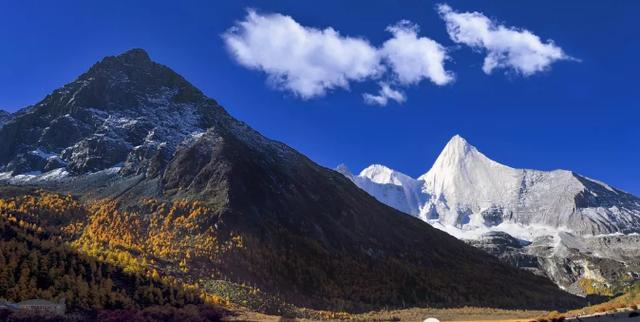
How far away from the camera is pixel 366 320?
121312 mm

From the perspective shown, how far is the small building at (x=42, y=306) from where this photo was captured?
83.8 metres

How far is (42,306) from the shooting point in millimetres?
85562

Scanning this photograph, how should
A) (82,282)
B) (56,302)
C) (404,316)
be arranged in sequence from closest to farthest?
(56,302) → (82,282) → (404,316)

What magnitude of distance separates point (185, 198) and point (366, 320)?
81.9 metres

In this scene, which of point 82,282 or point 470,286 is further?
point 470,286

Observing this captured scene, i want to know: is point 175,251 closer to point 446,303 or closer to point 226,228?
point 226,228

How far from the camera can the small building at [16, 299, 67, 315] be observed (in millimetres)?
83812

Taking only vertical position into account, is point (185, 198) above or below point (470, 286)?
above

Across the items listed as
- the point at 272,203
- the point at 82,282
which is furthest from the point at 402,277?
the point at 82,282

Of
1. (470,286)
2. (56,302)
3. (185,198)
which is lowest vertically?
(56,302)

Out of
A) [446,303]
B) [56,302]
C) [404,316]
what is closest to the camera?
[56,302]

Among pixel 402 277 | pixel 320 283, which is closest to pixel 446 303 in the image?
pixel 402 277

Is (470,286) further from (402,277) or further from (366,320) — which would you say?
(366,320)

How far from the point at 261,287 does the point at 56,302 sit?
2316 inches
